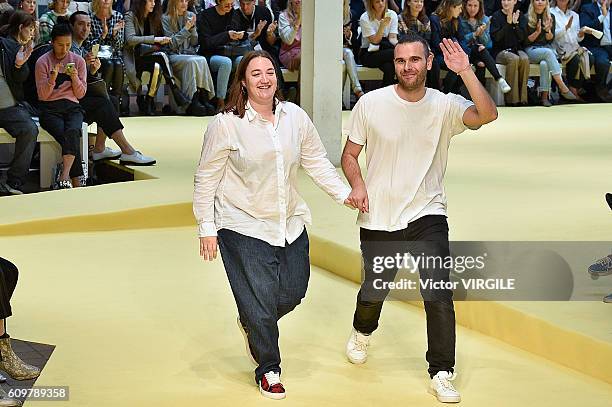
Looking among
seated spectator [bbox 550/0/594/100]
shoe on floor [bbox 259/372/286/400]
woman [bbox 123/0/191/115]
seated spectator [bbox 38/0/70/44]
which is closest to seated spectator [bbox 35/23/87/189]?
seated spectator [bbox 38/0/70/44]

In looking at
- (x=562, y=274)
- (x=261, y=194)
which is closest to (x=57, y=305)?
(x=261, y=194)

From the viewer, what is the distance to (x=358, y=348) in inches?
216

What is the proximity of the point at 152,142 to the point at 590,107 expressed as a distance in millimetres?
6093

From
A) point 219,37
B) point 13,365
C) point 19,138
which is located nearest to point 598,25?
point 219,37

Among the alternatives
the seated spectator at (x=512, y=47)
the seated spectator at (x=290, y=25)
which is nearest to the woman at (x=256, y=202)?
the seated spectator at (x=290, y=25)

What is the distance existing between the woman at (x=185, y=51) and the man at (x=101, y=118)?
299cm

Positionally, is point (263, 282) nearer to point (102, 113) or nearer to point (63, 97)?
point (63, 97)

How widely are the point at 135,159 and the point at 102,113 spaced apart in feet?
1.56

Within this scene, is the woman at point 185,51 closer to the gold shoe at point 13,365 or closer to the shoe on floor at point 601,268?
the shoe on floor at point 601,268

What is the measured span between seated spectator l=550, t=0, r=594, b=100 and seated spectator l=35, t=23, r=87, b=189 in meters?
7.78

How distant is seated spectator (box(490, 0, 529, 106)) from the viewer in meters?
15.7

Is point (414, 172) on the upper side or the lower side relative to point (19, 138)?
upper

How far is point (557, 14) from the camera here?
16.1 meters

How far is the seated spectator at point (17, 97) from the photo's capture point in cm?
962
